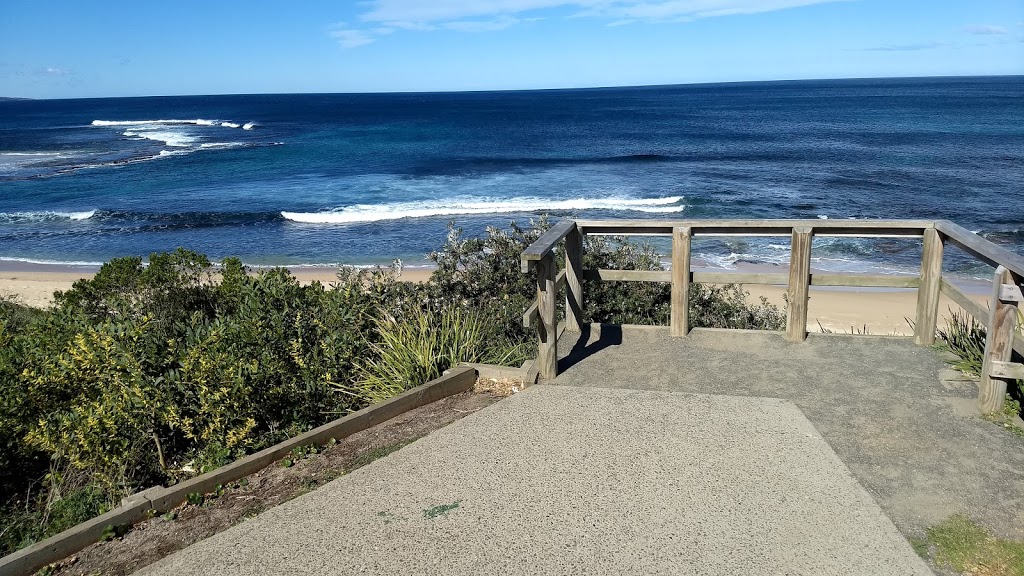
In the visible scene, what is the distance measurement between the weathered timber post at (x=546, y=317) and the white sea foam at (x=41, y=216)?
87.2ft

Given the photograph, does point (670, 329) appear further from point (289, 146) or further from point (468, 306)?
point (289, 146)

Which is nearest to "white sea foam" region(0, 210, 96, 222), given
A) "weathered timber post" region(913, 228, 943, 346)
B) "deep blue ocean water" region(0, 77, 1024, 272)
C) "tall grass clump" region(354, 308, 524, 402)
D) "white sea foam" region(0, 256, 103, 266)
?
"deep blue ocean water" region(0, 77, 1024, 272)

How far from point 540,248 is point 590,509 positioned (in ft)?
6.48

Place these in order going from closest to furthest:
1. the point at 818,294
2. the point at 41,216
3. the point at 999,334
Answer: the point at 999,334 → the point at 818,294 → the point at 41,216

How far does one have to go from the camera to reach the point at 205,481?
4.70 meters

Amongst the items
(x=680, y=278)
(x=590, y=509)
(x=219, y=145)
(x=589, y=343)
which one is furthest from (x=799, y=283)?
(x=219, y=145)

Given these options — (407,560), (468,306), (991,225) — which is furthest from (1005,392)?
(991,225)

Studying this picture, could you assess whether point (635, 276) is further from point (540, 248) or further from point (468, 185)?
point (468, 185)

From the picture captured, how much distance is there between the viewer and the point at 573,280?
700cm

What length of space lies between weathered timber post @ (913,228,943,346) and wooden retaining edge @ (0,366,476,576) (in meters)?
3.62

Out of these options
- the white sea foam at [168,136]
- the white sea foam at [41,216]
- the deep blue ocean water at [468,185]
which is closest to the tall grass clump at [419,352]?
the deep blue ocean water at [468,185]

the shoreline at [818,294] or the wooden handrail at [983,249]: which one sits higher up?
the wooden handrail at [983,249]

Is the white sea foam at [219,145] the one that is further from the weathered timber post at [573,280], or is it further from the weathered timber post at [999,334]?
the weathered timber post at [999,334]

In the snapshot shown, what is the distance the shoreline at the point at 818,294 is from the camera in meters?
13.4
